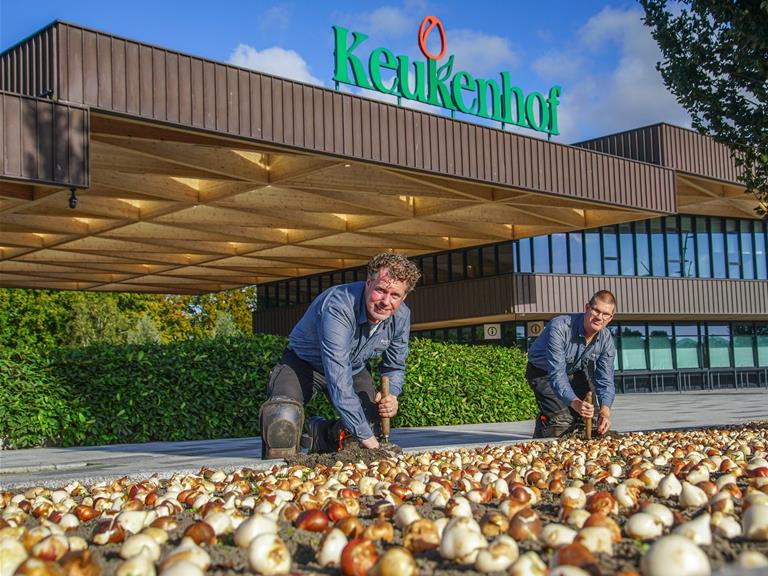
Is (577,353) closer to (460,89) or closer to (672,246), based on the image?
(460,89)

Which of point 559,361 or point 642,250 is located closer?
point 559,361

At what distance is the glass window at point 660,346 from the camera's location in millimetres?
35219

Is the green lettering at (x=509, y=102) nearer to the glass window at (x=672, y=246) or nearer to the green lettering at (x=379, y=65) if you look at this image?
the green lettering at (x=379, y=65)

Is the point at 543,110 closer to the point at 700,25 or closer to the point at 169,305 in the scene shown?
the point at 700,25

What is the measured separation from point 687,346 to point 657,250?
4662mm

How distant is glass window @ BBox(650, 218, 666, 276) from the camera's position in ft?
112

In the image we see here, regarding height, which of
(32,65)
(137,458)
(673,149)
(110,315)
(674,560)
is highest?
(673,149)

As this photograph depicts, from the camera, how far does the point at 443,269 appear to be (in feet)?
106

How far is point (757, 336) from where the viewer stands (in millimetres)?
38219

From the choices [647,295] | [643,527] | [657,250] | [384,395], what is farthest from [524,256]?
[643,527]

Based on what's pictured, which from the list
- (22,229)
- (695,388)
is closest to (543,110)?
(22,229)

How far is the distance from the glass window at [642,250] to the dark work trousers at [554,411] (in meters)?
25.2

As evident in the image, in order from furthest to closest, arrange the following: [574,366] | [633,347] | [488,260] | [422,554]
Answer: [633,347] < [488,260] < [574,366] < [422,554]

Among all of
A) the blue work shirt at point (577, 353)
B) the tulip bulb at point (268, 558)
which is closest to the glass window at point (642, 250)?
the blue work shirt at point (577, 353)
